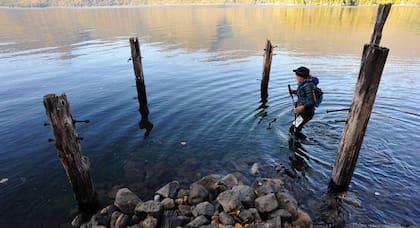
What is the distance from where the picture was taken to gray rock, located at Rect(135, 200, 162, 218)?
21.8 ft

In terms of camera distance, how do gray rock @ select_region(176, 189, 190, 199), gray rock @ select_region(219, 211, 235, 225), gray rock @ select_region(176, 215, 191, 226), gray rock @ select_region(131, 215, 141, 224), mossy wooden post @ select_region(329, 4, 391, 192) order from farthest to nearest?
gray rock @ select_region(176, 189, 190, 199)
gray rock @ select_region(131, 215, 141, 224)
gray rock @ select_region(176, 215, 191, 226)
gray rock @ select_region(219, 211, 235, 225)
mossy wooden post @ select_region(329, 4, 391, 192)

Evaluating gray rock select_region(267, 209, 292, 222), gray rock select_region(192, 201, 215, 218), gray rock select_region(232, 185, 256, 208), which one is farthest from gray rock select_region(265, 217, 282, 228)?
gray rock select_region(192, 201, 215, 218)

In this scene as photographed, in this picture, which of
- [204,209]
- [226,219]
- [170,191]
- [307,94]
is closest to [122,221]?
[170,191]

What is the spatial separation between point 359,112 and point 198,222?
16.4 feet

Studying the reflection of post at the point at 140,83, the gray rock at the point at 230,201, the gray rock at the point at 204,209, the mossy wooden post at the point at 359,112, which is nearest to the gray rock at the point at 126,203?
the gray rock at the point at 204,209

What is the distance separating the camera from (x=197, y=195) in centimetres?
720

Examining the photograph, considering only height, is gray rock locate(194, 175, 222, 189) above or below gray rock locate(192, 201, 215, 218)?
below

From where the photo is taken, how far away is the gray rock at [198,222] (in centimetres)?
628

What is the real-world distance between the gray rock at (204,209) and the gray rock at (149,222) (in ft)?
3.41

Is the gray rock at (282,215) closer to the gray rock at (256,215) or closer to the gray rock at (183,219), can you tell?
the gray rock at (256,215)

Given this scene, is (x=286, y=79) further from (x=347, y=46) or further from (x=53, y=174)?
(x=347, y=46)

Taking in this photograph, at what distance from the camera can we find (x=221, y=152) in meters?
10.9

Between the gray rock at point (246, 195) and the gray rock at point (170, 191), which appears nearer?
the gray rock at point (246, 195)

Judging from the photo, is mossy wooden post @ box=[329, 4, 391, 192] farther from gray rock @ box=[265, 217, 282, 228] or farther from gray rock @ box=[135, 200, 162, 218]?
gray rock @ box=[135, 200, 162, 218]
